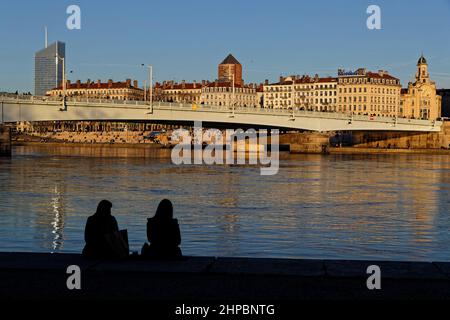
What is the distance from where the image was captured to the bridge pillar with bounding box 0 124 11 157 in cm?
6978

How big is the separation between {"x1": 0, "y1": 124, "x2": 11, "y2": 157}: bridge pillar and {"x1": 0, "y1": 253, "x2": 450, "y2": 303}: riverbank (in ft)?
204

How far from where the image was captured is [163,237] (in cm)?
983

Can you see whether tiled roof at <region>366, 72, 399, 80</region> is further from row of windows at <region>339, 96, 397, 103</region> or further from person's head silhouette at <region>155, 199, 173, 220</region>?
person's head silhouette at <region>155, 199, 173, 220</region>

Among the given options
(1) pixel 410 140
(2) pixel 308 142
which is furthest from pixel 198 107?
(1) pixel 410 140

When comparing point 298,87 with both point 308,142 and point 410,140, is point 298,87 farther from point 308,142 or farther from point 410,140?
point 308,142

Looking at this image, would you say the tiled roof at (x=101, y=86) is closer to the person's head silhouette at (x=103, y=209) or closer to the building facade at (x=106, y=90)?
the building facade at (x=106, y=90)

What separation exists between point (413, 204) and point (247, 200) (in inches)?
243

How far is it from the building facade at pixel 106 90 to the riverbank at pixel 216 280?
162m

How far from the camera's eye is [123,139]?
146375mm

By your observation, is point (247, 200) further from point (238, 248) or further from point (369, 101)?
point (369, 101)

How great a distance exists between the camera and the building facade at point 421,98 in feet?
537

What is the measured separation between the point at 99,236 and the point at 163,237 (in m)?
0.77

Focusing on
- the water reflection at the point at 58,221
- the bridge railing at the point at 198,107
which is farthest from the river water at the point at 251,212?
the bridge railing at the point at 198,107
